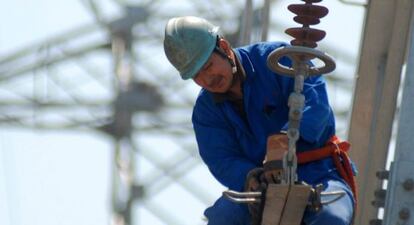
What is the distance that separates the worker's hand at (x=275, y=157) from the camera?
1296 centimetres

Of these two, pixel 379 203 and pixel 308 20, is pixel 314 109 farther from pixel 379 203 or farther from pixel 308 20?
pixel 379 203

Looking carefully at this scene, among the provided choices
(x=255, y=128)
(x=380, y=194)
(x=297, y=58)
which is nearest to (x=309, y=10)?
(x=297, y=58)

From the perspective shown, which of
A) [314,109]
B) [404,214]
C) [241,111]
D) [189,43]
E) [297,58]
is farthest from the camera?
[241,111]

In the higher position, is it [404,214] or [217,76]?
[217,76]

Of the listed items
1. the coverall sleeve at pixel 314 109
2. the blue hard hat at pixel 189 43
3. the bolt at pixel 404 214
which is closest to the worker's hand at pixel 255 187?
the coverall sleeve at pixel 314 109

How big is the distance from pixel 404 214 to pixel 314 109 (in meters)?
0.69

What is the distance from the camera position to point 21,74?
26.3 m

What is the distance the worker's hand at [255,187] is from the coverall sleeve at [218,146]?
225mm

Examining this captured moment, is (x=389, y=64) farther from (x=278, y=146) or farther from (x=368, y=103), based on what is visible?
(x=278, y=146)

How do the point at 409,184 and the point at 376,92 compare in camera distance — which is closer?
the point at 409,184

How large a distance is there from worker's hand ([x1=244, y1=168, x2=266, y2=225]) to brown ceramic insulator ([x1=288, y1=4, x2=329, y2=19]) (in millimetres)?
830

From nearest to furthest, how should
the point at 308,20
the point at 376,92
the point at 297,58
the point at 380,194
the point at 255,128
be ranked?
the point at 297,58
the point at 308,20
the point at 255,128
the point at 380,194
the point at 376,92

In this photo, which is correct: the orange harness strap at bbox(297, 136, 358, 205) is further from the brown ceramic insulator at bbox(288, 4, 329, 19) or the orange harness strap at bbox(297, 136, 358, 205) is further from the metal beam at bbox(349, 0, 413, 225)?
the metal beam at bbox(349, 0, 413, 225)

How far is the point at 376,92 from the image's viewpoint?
15086 millimetres
